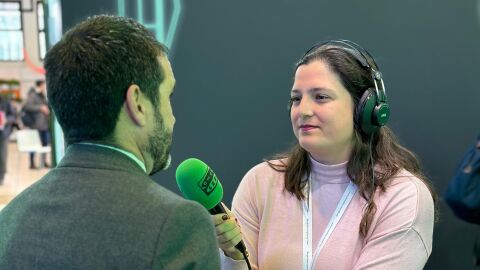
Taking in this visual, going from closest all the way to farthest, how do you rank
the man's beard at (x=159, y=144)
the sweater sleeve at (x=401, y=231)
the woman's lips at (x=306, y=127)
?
the man's beard at (x=159, y=144), the sweater sleeve at (x=401, y=231), the woman's lips at (x=306, y=127)

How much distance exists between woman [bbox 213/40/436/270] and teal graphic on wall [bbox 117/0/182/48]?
653 mm

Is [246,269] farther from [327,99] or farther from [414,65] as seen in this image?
[414,65]

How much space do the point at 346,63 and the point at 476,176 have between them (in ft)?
1.70

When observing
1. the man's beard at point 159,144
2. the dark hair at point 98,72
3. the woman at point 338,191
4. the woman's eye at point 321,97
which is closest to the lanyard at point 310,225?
the woman at point 338,191

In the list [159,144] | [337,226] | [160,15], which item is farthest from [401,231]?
[160,15]

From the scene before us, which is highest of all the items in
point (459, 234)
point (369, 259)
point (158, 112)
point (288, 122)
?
point (158, 112)

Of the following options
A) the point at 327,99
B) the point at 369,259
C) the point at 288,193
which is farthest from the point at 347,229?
the point at 327,99

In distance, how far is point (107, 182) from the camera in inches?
29.7

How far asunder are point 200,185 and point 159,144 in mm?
314

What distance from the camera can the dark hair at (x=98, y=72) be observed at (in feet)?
2.49

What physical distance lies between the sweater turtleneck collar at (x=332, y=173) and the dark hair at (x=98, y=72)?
34.1 inches

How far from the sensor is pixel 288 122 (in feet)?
6.59

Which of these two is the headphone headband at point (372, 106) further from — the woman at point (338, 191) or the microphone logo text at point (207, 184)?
the microphone logo text at point (207, 184)

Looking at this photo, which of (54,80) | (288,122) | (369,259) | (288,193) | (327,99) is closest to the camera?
(54,80)
